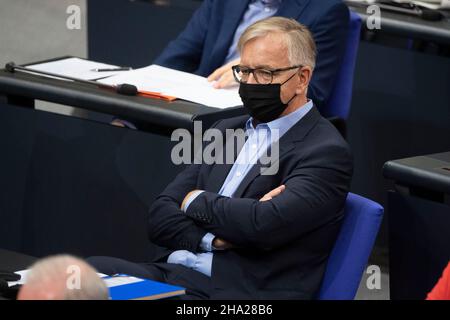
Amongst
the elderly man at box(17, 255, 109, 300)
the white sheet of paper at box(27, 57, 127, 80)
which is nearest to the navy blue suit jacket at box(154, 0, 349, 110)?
the white sheet of paper at box(27, 57, 127, 80)

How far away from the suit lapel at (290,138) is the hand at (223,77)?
91 cm

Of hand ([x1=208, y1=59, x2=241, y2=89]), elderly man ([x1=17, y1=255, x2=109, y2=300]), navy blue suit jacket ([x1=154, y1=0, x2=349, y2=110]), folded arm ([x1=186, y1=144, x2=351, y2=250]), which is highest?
navy blue suit jacket ([x1=154, y1=0, x2=349, y2=110])

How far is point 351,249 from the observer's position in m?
3.41

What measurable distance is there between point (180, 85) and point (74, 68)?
511 mm

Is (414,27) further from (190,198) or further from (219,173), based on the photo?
(190,198)

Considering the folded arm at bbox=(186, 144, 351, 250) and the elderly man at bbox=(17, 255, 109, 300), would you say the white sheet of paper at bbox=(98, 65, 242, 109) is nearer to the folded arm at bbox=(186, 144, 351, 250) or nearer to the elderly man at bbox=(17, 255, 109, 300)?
the folded arm at bbox=(186, 144, 351, 250)

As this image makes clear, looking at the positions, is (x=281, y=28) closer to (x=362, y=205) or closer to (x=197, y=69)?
(x=362, y=205)

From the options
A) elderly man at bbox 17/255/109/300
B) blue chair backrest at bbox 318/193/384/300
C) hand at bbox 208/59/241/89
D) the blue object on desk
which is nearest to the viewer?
elderly man at bbox 17/255/109/300

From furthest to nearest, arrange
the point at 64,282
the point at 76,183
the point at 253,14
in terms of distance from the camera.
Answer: the point at 253,14 → the point at 76,183 → the point at 64,282

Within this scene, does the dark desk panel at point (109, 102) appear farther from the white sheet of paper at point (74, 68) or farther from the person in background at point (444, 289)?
the person in background at point (444, 289)

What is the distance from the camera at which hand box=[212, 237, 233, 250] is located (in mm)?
3531

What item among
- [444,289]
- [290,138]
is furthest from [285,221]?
[444,289]

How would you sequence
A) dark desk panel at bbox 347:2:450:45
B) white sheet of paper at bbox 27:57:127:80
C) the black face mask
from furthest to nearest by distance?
dark desk panel at bbox 347:2:450:45, white sheet of paper at bbox 27:57:127:80, the black face mask
